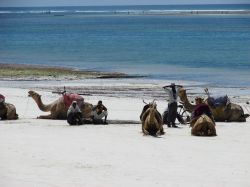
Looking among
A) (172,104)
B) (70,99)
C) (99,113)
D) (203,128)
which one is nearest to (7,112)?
(70,99)

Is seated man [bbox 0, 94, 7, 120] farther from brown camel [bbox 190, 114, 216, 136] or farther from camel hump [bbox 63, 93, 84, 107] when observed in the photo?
brown camel [bbox 190, 114, 216, 136]

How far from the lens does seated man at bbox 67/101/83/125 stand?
2003 centimetres

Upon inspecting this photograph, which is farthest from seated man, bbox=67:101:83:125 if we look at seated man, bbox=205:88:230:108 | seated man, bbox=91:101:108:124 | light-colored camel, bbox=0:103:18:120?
seated man, bbox=205:88:230:108

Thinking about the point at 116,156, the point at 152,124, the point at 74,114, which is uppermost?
the point at 74,114

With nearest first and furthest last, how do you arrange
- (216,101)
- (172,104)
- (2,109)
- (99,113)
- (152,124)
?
1. (152,124)
2. (172,104)
3. (99,113)
4. (2,109)
5. (216,101)

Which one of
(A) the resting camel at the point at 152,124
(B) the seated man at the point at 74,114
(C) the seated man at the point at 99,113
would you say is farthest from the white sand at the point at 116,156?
(C) the seated man at the point at 99,113

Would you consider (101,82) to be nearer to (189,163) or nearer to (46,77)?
(46,77)

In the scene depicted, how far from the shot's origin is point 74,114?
20.1m

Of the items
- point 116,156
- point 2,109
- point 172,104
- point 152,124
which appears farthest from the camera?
point 2,109

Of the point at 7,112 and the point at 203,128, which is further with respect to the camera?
the point at 7,112

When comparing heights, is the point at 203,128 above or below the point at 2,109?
below

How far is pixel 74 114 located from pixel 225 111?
15.3ft

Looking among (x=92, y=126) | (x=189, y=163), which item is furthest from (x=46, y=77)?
(x=189, y=163)

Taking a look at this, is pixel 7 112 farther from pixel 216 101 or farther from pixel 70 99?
pixel 216 101
